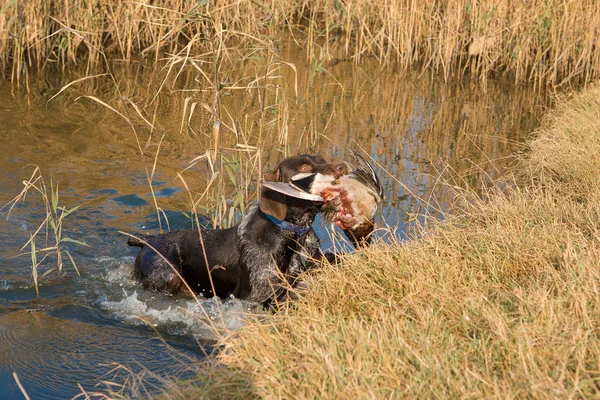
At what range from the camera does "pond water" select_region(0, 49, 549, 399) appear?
4359 millimetres

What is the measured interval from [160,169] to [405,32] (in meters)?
4.64

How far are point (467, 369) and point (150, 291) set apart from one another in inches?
119

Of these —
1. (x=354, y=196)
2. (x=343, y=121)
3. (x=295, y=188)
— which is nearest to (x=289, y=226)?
(x=295, y=188)

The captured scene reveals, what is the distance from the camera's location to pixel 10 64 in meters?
10.1

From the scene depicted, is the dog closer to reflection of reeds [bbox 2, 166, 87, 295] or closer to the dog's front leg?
the dog's front leg

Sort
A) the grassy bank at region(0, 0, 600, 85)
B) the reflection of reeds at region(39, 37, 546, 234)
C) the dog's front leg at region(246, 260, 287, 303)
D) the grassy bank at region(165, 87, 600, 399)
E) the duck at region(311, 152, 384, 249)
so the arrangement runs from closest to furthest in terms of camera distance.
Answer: the grassy bank at region(165, 87, 600, 399), the duck at region(311, 152, 384, 249), the dog's front leg at region(246, 260, 287, 303), the reflection of reeds at region(39, 37, 546, 234), the grassy bank at region(0, 0, 600, 85)

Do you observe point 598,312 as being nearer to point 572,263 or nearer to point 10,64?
point 572,263

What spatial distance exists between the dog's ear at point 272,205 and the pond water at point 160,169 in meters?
0.36

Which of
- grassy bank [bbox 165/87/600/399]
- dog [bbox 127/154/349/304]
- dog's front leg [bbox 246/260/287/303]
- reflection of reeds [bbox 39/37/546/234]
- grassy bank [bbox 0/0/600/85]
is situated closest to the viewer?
grassy bank [bbox 165/87/600/399]

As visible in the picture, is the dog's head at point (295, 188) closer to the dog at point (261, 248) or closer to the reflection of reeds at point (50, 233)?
→ the dog at point (261, 248)

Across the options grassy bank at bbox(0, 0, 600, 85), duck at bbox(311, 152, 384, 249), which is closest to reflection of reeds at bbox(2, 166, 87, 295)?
duck at bbox(311, 152, 384, 249)

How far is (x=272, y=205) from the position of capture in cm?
464

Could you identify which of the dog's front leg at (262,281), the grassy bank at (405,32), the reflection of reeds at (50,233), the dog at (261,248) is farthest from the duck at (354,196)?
the grassy bank at (405,32)

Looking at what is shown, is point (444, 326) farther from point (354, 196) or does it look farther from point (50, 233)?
point (50, 233)
